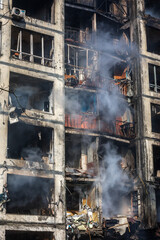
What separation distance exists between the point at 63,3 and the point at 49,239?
→ 1713 centimetres

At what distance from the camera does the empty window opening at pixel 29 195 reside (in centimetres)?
2953

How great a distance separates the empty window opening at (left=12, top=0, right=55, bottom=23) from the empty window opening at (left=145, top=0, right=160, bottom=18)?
11.3 metres

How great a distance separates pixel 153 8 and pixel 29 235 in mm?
24017

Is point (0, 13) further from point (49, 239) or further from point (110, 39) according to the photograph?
point (49, 239)

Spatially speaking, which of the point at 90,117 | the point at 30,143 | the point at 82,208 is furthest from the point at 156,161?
the point at 30,143

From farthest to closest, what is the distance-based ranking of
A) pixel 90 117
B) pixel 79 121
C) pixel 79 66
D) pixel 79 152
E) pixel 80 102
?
pixel 79 66, pixel 80 102, pixel 79 152, pixel 90 117, pixel 79 121

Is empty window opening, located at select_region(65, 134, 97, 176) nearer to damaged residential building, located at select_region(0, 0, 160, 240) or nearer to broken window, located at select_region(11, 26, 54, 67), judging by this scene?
damaged residential building, located at select_region(0, 0, 160, 240)

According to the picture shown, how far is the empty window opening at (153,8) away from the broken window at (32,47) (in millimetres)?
13181

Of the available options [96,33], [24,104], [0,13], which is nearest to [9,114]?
[24,104]

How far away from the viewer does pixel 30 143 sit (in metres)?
31.5

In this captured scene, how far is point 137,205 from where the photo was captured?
3416cm

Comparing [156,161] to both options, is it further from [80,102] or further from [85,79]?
[85,79]

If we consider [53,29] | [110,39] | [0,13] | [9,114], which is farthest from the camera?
[110,39]

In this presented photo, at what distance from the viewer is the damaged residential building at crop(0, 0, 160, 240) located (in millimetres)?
29672
